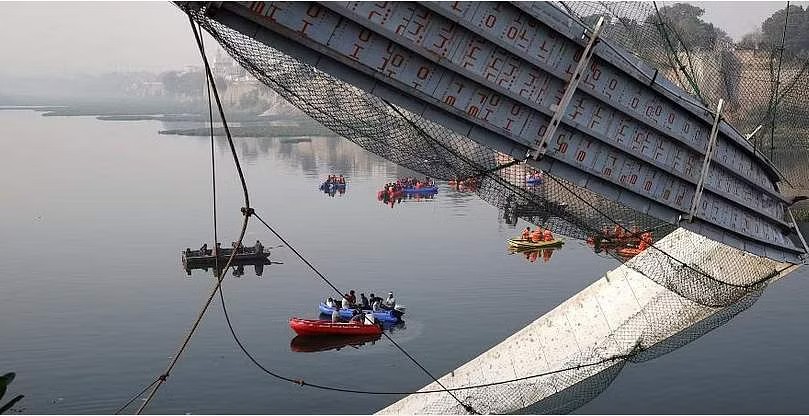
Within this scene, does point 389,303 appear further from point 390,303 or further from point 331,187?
point 331,187

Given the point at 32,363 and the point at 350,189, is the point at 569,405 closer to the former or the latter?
the point at 32,363

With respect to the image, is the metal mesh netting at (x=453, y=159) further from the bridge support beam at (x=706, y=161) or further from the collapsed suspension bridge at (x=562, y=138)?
the bridge support beam at (x=706, y=161)

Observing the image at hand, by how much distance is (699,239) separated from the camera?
1641 cm

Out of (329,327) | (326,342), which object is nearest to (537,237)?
(329,327)

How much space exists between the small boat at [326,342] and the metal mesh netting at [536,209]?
1154 centimetres

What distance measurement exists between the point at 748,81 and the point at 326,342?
15121 millimetres

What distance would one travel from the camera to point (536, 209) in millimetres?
14422

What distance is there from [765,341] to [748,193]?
44.6 ft

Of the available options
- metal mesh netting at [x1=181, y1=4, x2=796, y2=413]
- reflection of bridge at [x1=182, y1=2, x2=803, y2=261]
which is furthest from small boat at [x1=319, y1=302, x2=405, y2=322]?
reflection of bridge at [x1=182, y1=2, x2=803, y2=261]

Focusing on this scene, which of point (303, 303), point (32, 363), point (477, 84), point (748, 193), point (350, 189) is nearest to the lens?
point (477, 84)

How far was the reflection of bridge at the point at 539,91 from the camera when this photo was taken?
9.46m

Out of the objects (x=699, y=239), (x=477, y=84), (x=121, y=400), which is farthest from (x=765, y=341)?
(x=477, y=84)

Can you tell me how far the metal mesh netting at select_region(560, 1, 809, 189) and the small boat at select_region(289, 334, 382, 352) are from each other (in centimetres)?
1399

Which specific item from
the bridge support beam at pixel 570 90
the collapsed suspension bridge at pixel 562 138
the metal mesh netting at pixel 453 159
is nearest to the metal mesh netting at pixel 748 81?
the collapsed suspension bridge at pixel 562 138
